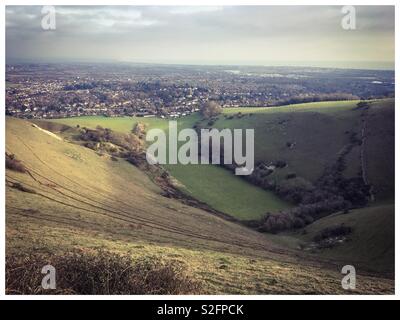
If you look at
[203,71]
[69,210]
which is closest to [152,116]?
[203,71]

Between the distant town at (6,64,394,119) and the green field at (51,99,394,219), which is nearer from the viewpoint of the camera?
the distant town at (6,64,394,119)

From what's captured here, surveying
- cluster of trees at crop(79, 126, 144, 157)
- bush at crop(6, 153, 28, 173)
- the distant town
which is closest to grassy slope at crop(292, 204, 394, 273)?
the distant town

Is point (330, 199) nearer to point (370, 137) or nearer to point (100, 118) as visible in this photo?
point (370, 137)

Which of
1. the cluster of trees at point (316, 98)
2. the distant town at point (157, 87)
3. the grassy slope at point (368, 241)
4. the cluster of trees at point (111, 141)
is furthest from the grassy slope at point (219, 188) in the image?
the cluster of trees at point (316, 98)

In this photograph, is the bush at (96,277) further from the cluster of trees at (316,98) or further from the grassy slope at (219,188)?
the cluster of trees at (316,98)

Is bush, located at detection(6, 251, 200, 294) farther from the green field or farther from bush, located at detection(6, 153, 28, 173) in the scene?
the green field
